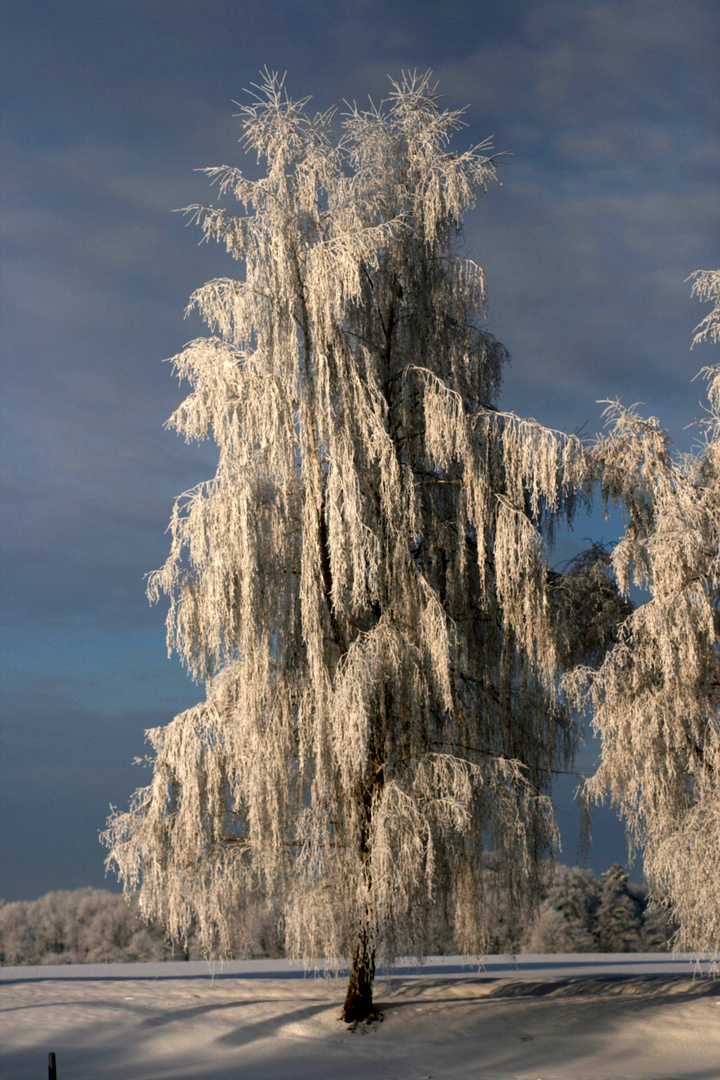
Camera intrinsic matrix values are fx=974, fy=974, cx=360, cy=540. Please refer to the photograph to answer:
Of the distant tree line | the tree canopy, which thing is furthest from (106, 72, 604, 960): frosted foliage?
the distant tree line

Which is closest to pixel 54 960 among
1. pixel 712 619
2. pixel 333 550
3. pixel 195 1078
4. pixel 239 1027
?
pixel 239 1027

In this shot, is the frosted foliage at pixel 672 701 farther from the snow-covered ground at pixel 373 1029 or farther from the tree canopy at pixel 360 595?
the snow-covered ground at pixel 373 1029

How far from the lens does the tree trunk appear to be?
8859 millimetres

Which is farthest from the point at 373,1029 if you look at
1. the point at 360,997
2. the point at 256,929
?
the point at 256,929

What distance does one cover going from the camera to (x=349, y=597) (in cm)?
896

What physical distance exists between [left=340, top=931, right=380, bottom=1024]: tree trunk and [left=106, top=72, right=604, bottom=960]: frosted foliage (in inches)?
24.8

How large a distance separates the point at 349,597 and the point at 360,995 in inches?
143

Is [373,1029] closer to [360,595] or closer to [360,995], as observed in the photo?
[360,995]

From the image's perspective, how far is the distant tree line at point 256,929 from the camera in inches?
617

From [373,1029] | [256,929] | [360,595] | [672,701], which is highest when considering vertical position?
[360,595]

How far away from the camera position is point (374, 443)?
9023mm

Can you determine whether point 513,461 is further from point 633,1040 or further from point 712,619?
point 633,1040

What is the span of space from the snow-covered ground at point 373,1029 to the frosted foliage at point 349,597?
0.83 meters

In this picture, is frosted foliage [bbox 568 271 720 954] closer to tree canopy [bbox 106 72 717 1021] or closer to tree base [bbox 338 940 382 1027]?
tree canopy [bbox 106 72 717 1021]
